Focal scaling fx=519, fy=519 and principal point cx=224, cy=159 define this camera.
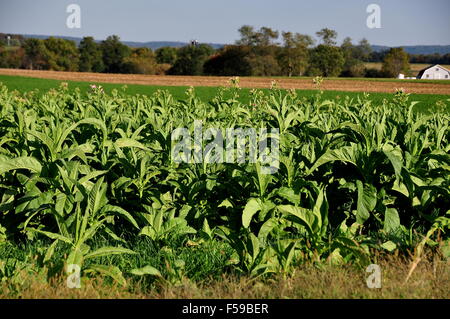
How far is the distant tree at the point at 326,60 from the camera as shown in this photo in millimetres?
96812

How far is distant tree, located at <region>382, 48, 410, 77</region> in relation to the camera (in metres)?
111

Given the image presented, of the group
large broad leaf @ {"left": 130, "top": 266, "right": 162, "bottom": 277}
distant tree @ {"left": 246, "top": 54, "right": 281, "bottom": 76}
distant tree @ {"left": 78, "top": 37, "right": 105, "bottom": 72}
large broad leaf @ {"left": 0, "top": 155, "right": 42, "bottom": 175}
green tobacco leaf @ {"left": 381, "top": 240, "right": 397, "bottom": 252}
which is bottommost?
large broad leaf @ {"left": 130, "top": 266, "right": 162, "bottom": 277}

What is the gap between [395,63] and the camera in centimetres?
11150

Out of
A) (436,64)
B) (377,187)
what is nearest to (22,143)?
(377,187)

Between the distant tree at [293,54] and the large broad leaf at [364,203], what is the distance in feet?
296

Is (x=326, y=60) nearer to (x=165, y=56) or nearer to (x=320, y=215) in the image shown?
(x=165, y=56)

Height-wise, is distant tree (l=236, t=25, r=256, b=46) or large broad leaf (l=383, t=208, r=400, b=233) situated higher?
distant tree (l=236, t=25, r=256, b=46)

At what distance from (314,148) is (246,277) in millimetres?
1739

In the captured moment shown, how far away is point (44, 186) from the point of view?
4.68m

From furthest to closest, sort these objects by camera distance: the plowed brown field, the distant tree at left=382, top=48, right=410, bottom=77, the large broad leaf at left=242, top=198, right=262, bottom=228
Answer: the distant tree at left=382, top=48, right=410, bottom=77 → the plowed brown field → the large broad leaf at left=242, top=198, right=262, bottom=228

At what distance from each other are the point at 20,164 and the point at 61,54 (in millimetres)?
113377

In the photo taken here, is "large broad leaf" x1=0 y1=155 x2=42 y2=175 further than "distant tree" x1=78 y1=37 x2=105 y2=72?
No

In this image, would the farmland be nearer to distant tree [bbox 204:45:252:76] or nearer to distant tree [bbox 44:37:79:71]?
distant tree [bbox 204:45:252:76]

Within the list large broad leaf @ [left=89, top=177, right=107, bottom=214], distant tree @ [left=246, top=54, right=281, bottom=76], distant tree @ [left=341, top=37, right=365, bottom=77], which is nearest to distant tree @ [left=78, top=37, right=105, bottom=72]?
distant tree @ [left=246, top=54, right=281, bottom=76]
